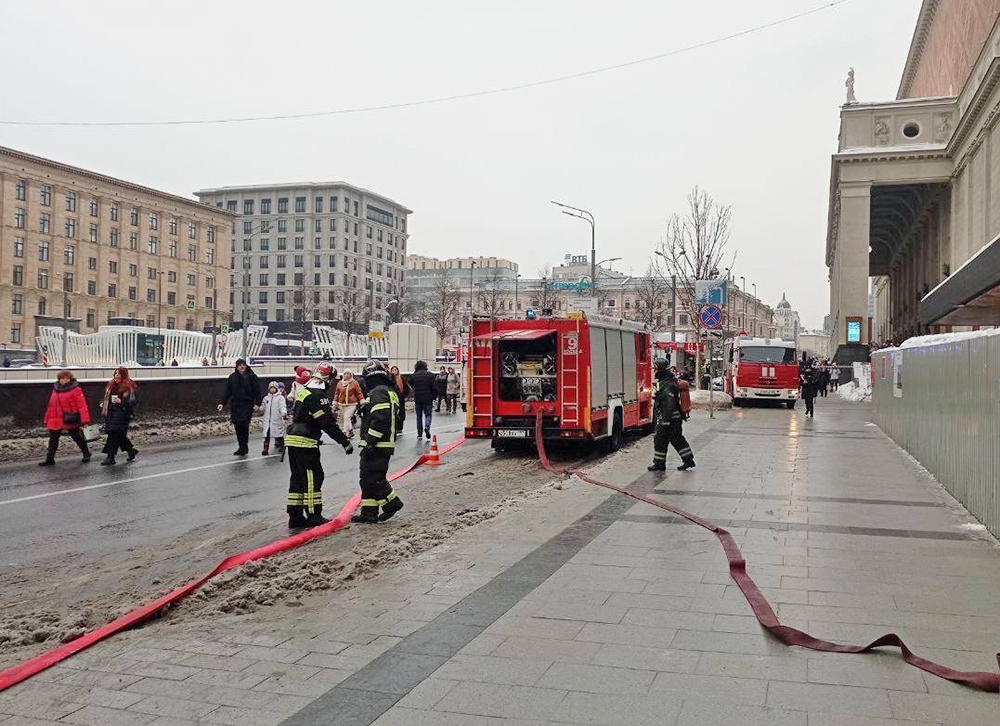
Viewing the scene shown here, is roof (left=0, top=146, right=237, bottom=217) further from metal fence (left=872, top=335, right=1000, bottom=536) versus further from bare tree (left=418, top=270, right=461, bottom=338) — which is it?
metal fence (left=872, top=335, right=1000, bottom=536)

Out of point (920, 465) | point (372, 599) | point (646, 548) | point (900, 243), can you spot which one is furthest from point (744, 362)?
point (900, 243)

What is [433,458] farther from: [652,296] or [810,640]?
[652,296]

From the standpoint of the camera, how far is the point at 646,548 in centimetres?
769

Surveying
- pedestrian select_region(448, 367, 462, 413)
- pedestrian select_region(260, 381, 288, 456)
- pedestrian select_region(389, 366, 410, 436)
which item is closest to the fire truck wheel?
pedestrian select_region(389, 366, 410, 436)

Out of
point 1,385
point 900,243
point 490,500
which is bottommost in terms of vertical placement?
point 490,500

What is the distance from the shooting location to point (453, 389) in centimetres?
3134

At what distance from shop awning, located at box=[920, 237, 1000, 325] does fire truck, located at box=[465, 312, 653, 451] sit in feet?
19.2

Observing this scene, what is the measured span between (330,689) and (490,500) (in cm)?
707

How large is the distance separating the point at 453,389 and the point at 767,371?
1335 cm

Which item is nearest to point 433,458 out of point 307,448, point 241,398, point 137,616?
point 241,398

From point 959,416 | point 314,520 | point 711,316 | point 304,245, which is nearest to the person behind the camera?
point 314,520

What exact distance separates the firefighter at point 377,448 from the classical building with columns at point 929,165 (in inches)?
1278

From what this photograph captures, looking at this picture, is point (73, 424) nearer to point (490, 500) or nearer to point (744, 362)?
point (490, 500)

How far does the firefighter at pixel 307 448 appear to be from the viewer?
914 cm
